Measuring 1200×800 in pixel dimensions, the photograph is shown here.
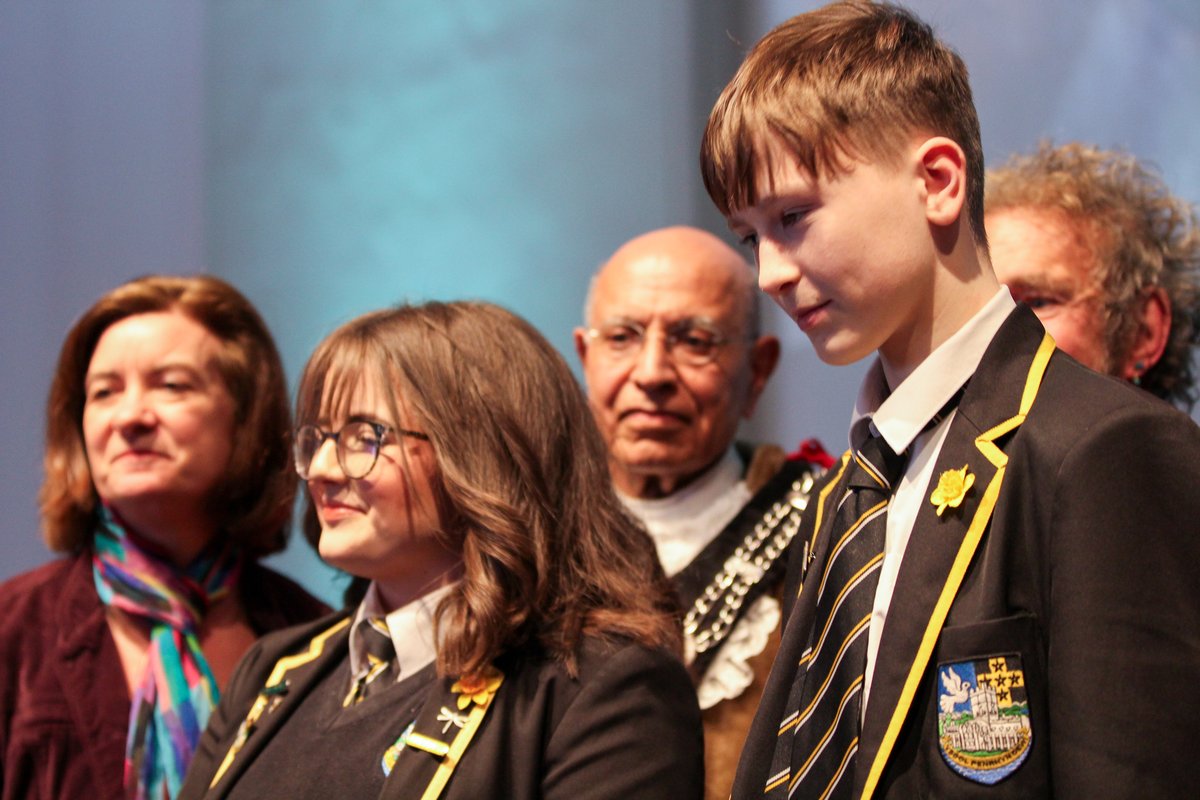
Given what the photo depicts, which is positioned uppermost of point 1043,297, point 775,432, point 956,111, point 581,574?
point 956,111

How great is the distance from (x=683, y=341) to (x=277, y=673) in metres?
1.11

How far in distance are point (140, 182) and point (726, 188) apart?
3.81m

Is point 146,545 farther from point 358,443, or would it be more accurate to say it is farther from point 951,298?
point 951,298

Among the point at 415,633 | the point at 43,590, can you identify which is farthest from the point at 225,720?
the point at 43,590

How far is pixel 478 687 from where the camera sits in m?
2.00

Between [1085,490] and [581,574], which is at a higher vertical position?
[1085,490]

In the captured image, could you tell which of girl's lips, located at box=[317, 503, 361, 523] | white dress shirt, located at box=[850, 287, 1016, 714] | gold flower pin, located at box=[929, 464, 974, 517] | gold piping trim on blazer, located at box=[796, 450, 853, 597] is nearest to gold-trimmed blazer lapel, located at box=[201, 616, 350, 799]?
girl's lips, located at box=[317, 503, 361, 523]

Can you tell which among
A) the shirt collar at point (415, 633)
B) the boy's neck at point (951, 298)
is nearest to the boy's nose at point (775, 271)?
the boy's neck at point (951, 298)

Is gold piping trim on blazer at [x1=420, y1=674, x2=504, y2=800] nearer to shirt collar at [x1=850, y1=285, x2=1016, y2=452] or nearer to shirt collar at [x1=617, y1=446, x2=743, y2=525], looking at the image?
shirt collar at [x1=850, y1=285, x2=1016, y2=452]

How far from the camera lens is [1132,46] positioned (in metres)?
3.30

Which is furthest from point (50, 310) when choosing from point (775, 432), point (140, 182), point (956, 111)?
point (956, 111)

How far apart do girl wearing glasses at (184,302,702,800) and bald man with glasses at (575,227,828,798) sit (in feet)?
1.51

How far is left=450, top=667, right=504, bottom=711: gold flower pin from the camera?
1989 millimetres

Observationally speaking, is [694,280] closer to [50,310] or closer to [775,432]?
[775,432]
